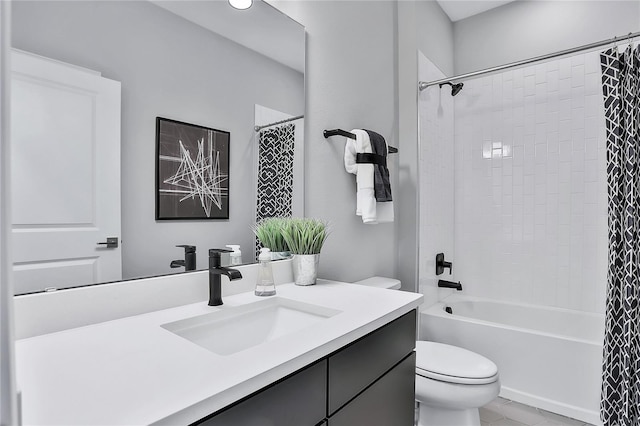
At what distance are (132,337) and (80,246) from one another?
0.30m

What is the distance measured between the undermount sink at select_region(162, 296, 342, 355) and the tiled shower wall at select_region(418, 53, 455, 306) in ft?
4.57

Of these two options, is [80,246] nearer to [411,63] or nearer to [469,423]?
[469,423]

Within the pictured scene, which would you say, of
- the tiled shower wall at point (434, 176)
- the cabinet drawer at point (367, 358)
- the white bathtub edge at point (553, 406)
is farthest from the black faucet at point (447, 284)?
the cabinet drawer at point (367, 358)

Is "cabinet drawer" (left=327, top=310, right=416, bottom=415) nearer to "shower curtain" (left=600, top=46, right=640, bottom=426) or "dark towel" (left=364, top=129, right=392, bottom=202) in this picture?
"dark towel" (left=364, top=129, right=392, bottom=202)

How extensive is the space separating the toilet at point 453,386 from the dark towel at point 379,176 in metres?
0.79

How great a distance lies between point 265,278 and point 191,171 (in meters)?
0.44

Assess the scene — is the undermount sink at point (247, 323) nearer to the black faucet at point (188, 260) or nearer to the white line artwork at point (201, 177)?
the black faucet at point (188, 260)

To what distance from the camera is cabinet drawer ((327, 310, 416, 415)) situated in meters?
0.86

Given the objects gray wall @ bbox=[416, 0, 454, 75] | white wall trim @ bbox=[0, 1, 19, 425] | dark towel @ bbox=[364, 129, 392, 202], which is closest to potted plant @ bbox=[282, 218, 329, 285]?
dark towel @ bbox=[364, 129, 392, 202]

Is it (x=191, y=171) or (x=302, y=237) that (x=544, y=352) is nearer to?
(x=302, y=237)

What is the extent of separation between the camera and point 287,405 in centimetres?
73

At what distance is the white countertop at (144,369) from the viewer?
0.53 metres

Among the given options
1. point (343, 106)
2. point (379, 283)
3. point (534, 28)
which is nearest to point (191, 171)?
point (343, 106)

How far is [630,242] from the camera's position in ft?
5.77
